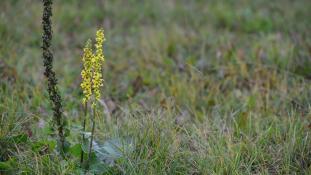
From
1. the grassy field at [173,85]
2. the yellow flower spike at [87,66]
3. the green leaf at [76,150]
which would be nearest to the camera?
the yellow flower spike at [87,66]

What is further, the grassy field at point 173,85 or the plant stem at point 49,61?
the grassy field at point 173,85

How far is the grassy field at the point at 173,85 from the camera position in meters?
2.84

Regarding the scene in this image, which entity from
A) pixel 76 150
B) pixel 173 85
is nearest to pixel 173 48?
pixel 173 85

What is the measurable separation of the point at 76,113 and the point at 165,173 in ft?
3.84

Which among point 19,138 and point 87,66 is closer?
point 87,66

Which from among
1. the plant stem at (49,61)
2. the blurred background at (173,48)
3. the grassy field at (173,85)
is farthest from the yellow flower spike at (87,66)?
the blurred background at (173,48)

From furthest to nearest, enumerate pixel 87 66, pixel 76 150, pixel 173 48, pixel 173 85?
pixel 173 48 → pixel 173 85 → pixel 76 150 → pixel 87 66

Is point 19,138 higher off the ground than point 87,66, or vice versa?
point 87,66

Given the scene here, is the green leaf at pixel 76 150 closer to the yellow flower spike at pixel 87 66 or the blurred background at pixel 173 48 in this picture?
the yellow flower spike at pixel 87 66

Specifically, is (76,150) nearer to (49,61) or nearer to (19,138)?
(19,138)

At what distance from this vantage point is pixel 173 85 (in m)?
4.04

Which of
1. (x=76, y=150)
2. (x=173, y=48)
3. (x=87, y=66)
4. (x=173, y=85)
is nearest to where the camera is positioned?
(x=87, y=66)

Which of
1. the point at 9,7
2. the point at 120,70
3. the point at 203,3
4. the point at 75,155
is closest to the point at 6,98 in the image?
the point at 75,155

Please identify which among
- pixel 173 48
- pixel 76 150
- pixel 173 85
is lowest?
pixel 76 150
